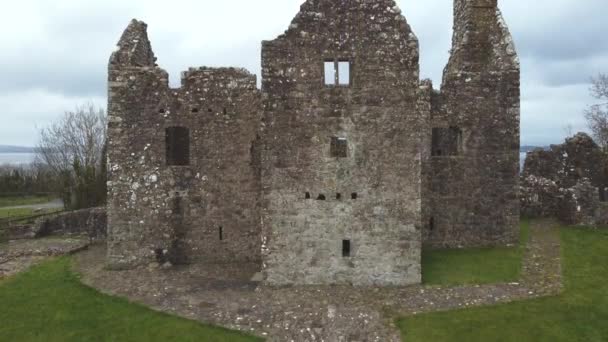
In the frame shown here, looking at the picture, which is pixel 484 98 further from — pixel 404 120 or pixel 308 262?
pixel 308 262

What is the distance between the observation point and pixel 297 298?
12469mm

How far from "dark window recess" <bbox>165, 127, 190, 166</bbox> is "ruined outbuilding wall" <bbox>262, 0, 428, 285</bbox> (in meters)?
4.62

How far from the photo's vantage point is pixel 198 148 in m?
15.9

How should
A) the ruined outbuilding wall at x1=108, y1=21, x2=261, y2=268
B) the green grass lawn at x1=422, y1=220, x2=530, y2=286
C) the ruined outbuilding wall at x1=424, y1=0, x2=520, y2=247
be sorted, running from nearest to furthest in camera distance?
the green grass lawn at x1=422, y1=220, x2=530, y2=286 → the ruined outbuilding wall at x1=108, y1=21, x2=261, y2=268 → the ruined outbuilding wall at x1=424, y1=0, x2=520, y2=247

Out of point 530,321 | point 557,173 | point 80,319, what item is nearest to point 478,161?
point 530,321

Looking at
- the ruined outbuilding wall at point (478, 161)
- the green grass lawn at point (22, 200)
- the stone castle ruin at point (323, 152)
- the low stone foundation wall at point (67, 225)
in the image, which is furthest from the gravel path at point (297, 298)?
the green grass lawn at point (22, 200)

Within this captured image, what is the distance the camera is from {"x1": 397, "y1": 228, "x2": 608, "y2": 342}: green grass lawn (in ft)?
33.5

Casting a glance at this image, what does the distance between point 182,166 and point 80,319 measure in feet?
19.8

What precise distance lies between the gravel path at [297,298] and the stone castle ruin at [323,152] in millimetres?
Answer: 741

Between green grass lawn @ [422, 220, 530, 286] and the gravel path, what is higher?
green grass lawn @ [422, 220, 530, 286]

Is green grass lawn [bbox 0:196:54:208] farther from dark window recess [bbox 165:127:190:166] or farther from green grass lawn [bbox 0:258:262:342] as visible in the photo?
dark window recess [bbox 165:127:190:166]

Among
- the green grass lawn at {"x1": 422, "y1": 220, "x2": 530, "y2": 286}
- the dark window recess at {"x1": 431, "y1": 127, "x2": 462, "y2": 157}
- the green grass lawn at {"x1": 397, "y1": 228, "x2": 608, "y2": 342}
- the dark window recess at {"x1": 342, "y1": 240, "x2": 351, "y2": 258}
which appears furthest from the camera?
the dark window recess at {"x1": 431, "y1": 127, "x2": 462, "y2": 157}

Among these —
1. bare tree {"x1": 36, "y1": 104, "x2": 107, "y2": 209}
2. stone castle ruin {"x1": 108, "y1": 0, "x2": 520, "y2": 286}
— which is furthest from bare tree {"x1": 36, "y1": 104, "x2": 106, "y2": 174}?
stone castle ruin {"x1": 108, "y1": 0, "x2": 520, "y2": 286}

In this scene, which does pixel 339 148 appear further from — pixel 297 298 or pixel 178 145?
pixel 178 145
